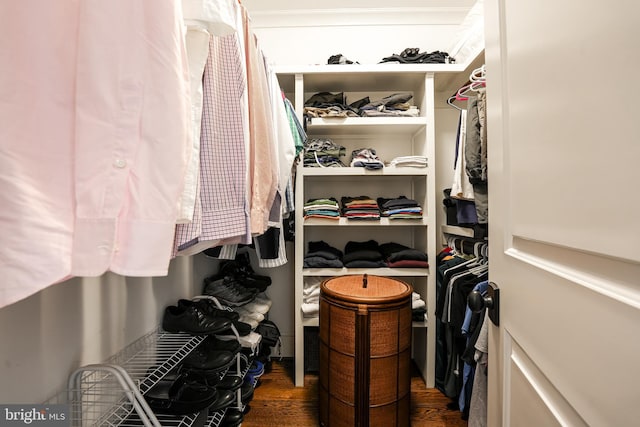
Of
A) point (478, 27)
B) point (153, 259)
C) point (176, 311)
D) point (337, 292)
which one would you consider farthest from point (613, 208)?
point (478, 27)

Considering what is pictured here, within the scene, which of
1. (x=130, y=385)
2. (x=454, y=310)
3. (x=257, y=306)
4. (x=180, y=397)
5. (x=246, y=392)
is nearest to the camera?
(x=130, y=385)

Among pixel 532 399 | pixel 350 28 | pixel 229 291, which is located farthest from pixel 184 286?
pixel 350 28

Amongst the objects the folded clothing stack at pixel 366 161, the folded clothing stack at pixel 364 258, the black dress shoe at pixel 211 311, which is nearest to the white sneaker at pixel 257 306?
the black dress shoe at pixel 211 311

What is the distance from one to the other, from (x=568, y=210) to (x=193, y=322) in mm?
1183

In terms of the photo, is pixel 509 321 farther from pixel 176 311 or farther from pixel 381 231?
pixel 381 231

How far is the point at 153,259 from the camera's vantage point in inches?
16.2

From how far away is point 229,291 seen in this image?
166 cm

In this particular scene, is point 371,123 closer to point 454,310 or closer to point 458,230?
point 458,230

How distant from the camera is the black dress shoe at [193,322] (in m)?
1.10

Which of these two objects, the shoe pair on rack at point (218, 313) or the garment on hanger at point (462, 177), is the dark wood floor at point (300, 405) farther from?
the garment on hanger at point (462, 177)

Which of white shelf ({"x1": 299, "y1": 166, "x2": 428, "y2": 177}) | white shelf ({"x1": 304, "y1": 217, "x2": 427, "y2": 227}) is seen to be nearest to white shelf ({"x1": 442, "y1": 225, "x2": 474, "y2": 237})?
white shelf ({"x1": 304, "y1": 217, "x2": 427, "y2": 227})

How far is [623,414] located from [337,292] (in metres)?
1.05

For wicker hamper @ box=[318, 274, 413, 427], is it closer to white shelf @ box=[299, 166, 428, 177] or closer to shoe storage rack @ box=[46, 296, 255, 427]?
shoe storage rack @ box=[46, 296, 255, 427]

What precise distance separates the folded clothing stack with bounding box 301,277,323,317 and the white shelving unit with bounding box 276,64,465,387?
0.03m
